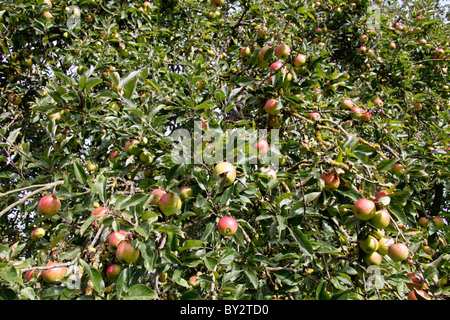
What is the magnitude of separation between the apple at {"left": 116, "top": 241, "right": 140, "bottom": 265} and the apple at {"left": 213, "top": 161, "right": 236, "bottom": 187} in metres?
0.49

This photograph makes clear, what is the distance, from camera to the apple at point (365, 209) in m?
1.25

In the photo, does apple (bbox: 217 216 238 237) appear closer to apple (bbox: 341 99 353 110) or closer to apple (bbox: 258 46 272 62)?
apple (bbox: 258 46 272 62)

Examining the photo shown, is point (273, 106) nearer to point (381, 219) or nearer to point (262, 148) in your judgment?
point (262, 148)

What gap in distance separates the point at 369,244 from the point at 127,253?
3.72 feet

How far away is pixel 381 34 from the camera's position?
346cm

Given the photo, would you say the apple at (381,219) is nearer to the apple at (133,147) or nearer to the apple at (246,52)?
the apple at (133,147)

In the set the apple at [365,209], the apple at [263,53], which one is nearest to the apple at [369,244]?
the apple at [365,209]

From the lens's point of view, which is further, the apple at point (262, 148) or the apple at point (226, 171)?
the apple at point (262, 148)

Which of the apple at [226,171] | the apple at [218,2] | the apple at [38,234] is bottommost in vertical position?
the apple at [38,234]

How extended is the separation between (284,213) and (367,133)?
198 centimetres

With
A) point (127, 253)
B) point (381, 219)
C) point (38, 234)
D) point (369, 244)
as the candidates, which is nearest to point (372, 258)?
point (369, 244)

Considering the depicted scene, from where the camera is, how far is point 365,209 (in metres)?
1.25

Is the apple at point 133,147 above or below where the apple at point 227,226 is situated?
above
